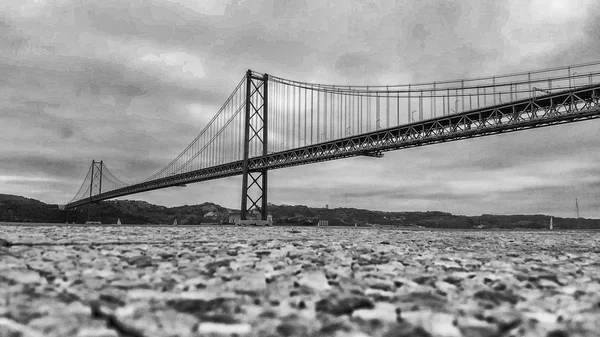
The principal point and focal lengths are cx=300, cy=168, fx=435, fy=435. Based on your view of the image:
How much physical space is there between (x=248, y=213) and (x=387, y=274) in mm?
54111

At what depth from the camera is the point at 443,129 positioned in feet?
162

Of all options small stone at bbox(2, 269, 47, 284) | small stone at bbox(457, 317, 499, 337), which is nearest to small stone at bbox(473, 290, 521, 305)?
small stone at bbox(457, 317, 499, 337)

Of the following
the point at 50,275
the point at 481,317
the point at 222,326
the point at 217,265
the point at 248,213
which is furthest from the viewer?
the point at 248,213

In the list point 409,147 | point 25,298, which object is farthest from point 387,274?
point 409,147

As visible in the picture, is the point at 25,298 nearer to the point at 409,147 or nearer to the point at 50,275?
the point at 50,275

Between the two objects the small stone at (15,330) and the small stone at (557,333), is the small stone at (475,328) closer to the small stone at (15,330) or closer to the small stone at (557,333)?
the small stone at (557,333)

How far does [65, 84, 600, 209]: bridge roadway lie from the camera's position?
134 ft

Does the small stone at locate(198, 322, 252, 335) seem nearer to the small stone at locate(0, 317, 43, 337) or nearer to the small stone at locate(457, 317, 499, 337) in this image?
the small stone at locate(0, 317, 43, 337)

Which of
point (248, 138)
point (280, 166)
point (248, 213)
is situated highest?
point (248, 138)

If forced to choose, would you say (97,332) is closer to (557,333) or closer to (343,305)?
(343,305)

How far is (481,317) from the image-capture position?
8.34 ft

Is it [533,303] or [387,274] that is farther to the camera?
[387,274]

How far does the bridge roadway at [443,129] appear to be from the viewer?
40.8 m

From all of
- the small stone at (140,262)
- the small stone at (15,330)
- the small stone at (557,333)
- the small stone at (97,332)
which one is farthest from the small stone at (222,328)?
the small stone at (140,262)
